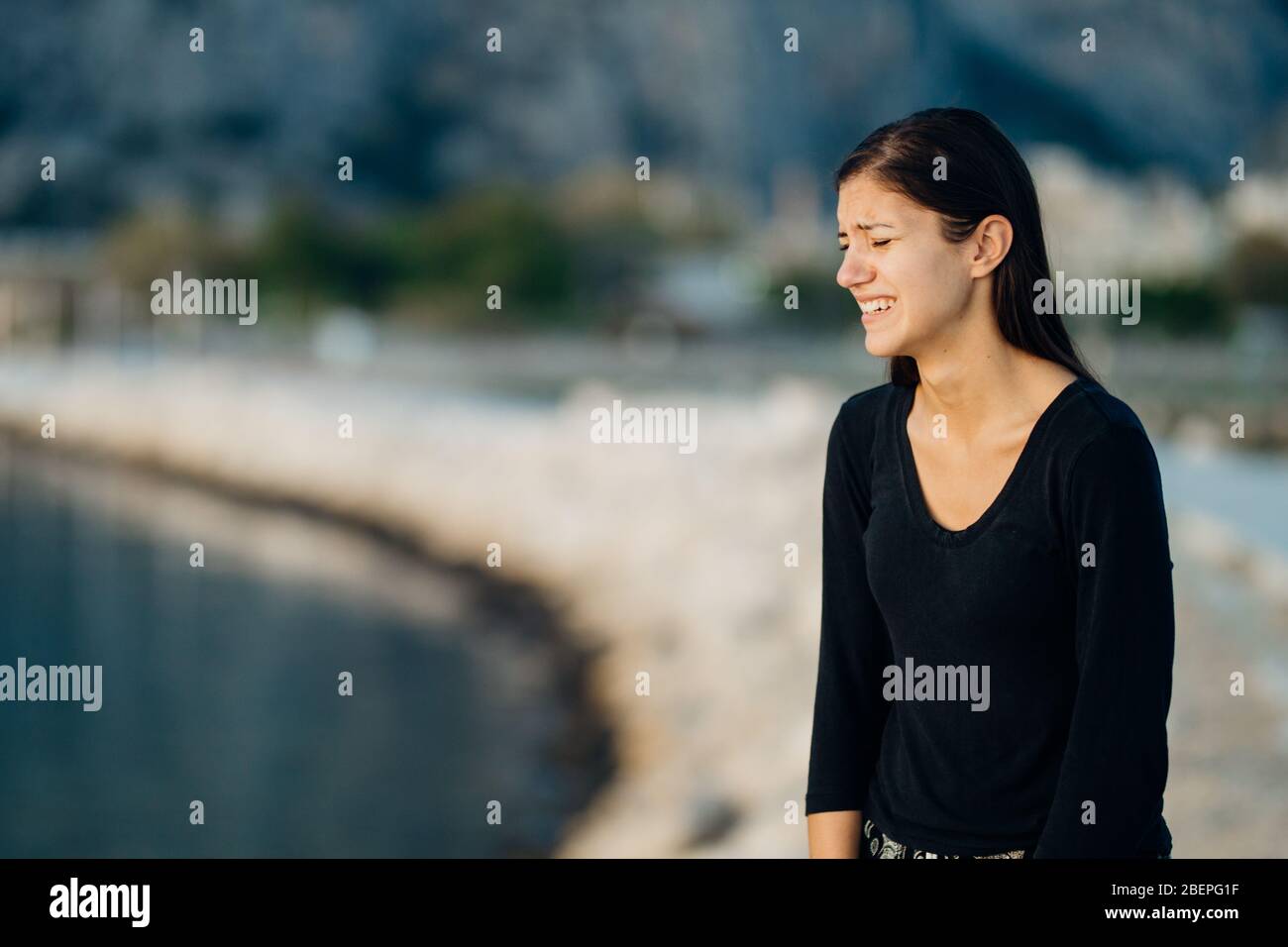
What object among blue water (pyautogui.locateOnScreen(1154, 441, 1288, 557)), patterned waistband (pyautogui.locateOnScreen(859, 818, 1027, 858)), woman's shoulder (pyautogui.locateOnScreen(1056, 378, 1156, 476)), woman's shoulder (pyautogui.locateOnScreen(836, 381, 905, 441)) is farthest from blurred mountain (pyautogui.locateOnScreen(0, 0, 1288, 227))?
woman's shoulder (pyautogui.locateOnScreen(1056, 378, 1156, 476))

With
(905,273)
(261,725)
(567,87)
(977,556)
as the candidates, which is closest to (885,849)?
(977,556)

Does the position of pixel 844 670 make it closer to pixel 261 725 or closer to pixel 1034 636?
pixel 1034 636

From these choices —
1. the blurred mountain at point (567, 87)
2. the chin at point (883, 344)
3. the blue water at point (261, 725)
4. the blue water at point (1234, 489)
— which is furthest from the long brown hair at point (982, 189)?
the blurred mountain at point (567, 87)

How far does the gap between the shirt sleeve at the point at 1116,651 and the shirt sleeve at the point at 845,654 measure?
0.25 meters

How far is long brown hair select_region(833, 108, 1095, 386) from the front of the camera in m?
1.45

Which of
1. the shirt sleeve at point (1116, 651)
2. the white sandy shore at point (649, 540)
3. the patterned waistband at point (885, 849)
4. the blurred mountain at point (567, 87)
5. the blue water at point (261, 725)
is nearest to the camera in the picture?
the shirt sleeve at point (1116, 651)

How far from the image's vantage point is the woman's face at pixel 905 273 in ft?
4.85

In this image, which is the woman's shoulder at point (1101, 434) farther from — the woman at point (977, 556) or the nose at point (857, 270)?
the nose at point (857, 270)

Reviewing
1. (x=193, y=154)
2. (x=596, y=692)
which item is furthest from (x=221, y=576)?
(x=193, y=154)

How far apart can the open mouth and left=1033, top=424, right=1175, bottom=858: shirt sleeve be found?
0.26 m

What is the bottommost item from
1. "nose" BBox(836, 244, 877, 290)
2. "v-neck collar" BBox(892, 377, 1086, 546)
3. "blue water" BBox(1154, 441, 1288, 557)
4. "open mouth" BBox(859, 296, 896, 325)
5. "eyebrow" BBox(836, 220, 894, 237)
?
"v-neck collar" BBox(892, 377, 1086, 546)

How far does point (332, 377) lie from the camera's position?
21656 mm

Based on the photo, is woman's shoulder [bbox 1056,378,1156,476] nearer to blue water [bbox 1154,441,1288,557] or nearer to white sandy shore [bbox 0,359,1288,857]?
white sandy shore [bbox 0,359,1288,857]

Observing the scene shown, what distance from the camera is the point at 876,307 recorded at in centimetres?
151
